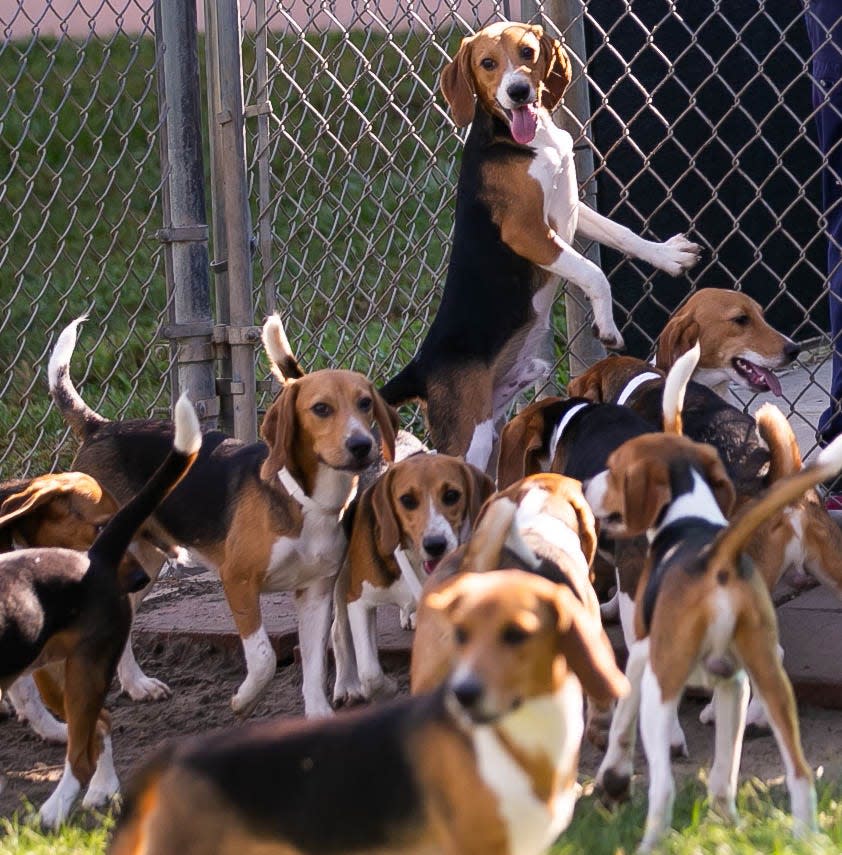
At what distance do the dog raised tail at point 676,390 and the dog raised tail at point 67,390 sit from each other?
78.0 inches

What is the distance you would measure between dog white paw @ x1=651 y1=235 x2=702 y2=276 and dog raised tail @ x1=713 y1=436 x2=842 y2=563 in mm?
2451

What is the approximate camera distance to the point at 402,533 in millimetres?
4512

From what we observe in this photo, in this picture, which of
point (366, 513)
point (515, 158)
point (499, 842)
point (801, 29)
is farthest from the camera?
point (801, 29)

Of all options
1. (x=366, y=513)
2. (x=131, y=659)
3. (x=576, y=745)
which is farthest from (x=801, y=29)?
(x=576, y=745)

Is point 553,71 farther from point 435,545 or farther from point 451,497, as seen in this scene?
point 435,545

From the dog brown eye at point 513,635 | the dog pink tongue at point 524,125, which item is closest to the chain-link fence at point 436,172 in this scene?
the dog pink tongue at point 524,125

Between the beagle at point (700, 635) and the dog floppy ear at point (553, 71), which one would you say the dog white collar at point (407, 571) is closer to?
the beagle at point (700, 635)

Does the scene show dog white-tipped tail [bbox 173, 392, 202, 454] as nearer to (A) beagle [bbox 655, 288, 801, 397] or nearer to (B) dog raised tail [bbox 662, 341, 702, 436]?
(B) dog raised tail [bbox 662, 341, 702, 436]

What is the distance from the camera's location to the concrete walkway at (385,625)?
4305mm

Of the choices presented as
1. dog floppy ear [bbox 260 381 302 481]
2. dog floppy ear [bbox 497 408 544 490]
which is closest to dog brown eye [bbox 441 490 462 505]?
dog floppy ear [bbox 497 408 544 490]

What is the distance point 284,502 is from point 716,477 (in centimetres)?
154

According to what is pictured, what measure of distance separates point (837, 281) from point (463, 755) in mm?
3792

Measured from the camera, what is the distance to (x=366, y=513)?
15.4ft

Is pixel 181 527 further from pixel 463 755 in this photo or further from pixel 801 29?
A: pixel 801 29
